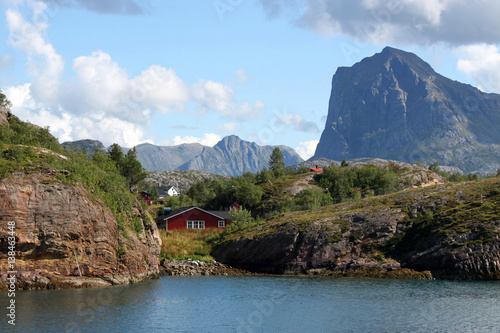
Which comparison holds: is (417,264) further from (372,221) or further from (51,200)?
(51,200)

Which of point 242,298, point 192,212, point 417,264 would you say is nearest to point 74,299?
point 242,298

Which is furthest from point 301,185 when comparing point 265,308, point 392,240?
point 265,308

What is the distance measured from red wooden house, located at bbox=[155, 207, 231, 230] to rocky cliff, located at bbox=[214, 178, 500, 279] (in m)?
18.6

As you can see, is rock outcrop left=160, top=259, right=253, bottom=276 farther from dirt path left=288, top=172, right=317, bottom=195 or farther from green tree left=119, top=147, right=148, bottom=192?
dirt path left=288, top=172, right=317, bottom=195

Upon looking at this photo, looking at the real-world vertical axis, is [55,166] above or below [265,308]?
above

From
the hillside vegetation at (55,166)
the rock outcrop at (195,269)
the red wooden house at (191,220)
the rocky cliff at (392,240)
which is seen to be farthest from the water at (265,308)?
the red wooden house at (191,220)

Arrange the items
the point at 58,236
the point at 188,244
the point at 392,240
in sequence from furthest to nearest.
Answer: the point at 188,244, the point at 392,240, the point at 58,236

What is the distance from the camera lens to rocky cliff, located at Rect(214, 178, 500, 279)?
220ft

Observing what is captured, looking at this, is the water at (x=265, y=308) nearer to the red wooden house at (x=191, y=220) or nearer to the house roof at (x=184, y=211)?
the house roof at (x=184, y=211)

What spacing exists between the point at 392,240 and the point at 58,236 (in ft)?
150

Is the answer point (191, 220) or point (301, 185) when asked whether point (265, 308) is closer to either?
point (191, 220)

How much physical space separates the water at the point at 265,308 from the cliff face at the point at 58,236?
2.28 metres

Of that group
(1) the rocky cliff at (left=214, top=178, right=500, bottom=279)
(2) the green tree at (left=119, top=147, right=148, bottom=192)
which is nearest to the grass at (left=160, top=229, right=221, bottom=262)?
(1) the rocky cliff at (left=214, top=178, right=500, bottom=279)

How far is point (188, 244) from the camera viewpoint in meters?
88.8
